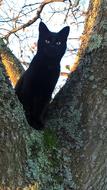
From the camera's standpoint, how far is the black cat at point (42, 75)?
9.78 feet

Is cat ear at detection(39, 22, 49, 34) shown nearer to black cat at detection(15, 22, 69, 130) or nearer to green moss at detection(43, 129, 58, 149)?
black cat at detection(15, 22, 69, 130)

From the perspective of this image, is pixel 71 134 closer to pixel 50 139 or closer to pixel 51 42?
pixel 50 139

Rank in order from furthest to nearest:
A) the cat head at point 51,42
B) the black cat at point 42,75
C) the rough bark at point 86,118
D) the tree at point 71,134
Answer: the cat head at point 51,42 → the black cat at point 42,75 → the rough bark at point 86,118 → the tree at point 71,134

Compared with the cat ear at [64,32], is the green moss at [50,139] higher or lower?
lower

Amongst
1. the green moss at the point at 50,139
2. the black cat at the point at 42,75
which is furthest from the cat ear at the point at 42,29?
the green moss at the point at 50,139

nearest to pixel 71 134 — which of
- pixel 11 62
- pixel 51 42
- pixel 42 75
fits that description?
pixel 42 75

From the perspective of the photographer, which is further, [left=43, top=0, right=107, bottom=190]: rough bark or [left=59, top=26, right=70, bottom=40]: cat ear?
[left=59, top=26, right=70, bottom=40]: cat ear

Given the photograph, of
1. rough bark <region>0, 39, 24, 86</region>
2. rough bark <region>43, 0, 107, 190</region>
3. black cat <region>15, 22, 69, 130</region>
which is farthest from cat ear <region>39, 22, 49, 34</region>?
rough bark <region>43, 0, 107, 190</region>

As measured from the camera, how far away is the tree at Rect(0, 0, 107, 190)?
213cm

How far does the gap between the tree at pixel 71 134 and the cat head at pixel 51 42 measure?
546 millimetres

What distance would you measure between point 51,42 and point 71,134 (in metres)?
1.10

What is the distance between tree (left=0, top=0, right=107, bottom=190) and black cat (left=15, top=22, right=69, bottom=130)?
325 millimetres

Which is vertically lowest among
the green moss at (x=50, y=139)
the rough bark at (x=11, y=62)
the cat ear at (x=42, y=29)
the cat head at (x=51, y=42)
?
the rough bark at (x=11, y=62)

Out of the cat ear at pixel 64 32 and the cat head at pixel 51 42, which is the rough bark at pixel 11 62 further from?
the cat ear at pixel 64 32
